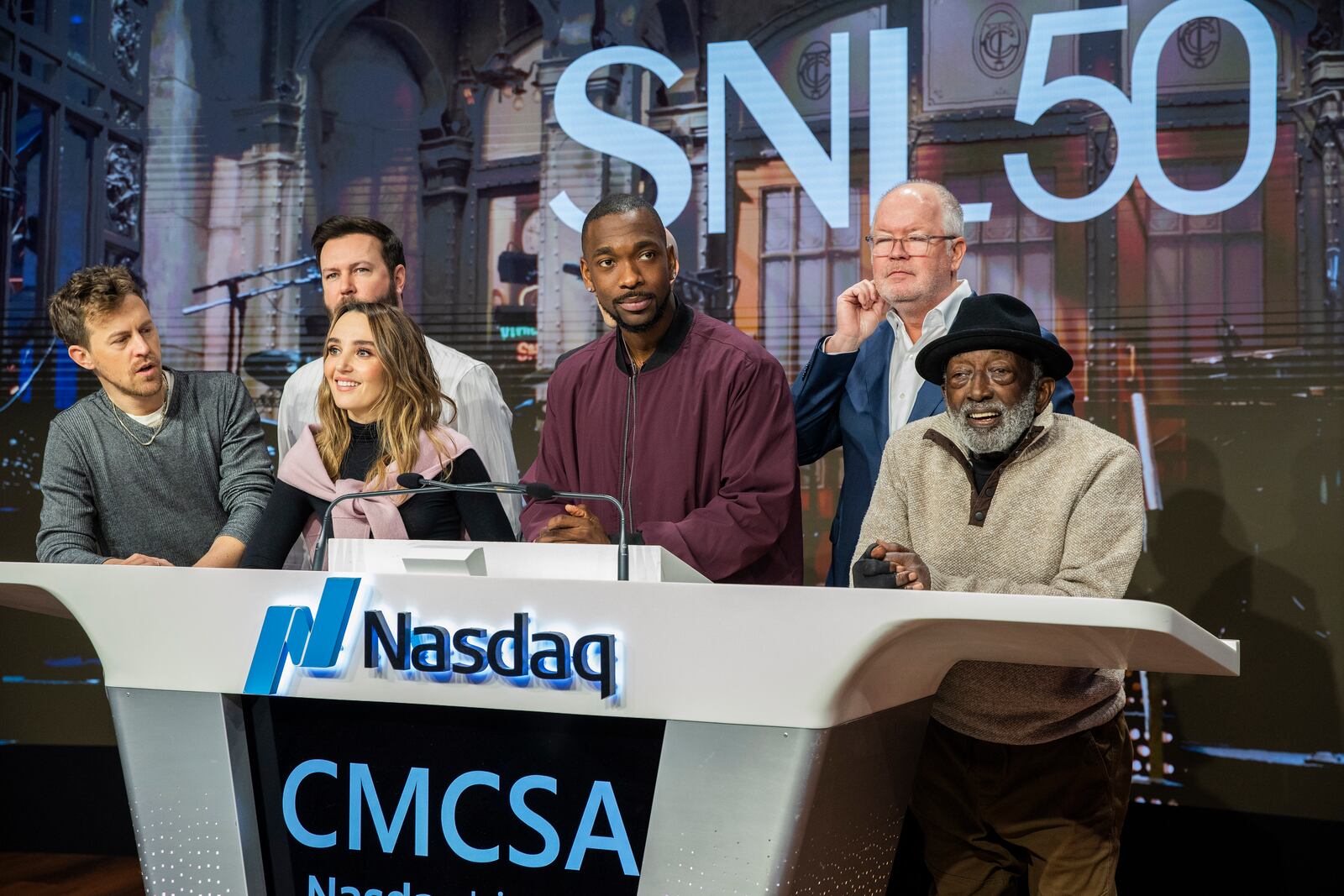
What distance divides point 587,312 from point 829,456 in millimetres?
1028

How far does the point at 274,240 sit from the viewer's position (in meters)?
4.78

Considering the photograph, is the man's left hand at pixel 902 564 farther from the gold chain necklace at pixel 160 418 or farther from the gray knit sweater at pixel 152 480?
the gold chain necklace at pixel 160 418

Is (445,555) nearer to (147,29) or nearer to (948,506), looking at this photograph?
(948,506)

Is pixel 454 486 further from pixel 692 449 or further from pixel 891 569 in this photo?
pixel 692 449

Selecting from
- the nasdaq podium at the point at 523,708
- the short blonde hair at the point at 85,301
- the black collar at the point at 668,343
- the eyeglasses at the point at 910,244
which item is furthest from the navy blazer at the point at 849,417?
the short blonde hair at the point at 85,301

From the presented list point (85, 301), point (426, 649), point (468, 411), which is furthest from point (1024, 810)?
point (85, 301)

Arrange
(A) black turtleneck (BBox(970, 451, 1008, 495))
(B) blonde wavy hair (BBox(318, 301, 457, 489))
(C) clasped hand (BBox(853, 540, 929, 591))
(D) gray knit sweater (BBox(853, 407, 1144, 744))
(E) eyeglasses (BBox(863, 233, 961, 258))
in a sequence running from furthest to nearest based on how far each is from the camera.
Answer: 1. (E) eyeglasses (BBox(863, 233, 961, 258))
2. (B) blonde wavy hair (BBox(318, 301, 457, 489))
3. (A) black turtleneck (BBox(970, 451, 1008, 495))
4. (D) gray knit sweater (BBox(853, 407, 1144, 744))
5. (C) clasped hand (BBox(853, 540, 929, 591))

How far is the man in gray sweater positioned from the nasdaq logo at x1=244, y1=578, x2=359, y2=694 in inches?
42.8

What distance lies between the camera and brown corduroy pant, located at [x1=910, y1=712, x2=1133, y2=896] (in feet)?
7.37

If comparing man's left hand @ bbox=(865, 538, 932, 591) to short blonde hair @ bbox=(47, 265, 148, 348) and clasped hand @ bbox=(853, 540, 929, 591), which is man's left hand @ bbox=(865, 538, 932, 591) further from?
short blonde hair @ bbox=(47, 265, 148, 348)

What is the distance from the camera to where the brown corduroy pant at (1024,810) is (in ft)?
7.37

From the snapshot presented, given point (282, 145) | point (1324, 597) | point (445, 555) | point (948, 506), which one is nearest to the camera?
point (445, 555)

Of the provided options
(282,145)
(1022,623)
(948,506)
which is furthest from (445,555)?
(282,145)

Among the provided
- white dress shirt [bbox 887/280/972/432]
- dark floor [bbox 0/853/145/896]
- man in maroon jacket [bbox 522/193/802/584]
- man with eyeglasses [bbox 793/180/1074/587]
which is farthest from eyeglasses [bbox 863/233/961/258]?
dark floor [bbox 0/853/145/896]
